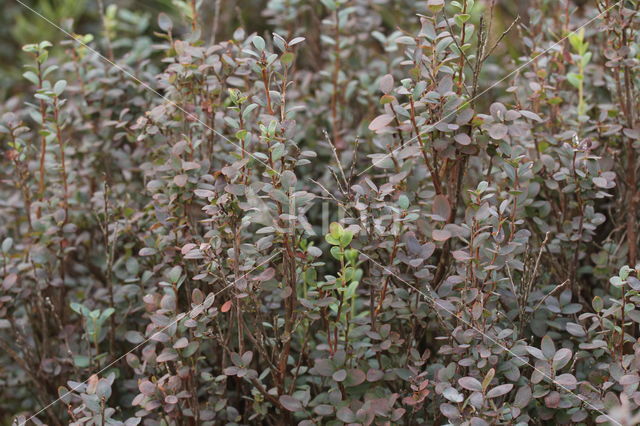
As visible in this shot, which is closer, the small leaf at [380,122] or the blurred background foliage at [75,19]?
the small leaf at [380,122]

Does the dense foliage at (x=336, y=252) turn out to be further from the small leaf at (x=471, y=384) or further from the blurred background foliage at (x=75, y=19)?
the blurred background foliage at (x=75, y=19)

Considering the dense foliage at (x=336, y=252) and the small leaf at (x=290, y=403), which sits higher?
the dense foliage at (x=336, y=252)

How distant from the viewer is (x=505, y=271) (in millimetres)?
1457

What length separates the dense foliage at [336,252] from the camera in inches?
51.8

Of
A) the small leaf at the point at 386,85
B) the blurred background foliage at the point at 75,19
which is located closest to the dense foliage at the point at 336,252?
the small leaf at the point at 386,85

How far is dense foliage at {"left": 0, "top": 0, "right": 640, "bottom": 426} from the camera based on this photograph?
132 centimetres

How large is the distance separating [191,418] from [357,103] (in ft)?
3.78

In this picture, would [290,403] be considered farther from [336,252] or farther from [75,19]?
[75,19]

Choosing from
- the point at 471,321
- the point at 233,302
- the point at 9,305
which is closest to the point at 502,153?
the point at 471,321

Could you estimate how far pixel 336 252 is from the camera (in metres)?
1.32

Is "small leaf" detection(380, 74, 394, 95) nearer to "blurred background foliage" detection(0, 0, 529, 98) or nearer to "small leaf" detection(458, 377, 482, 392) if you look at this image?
"small leaf" detection(458, 377, 482, 392)
